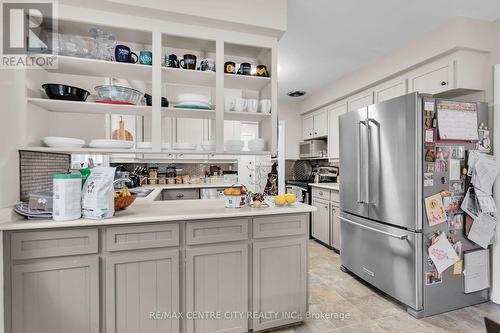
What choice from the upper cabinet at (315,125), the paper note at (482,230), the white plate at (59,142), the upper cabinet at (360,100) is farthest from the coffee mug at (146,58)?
the upper cabinet at (315,125)

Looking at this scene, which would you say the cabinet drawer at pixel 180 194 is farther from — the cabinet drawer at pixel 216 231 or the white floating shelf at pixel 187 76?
the cabinet drawer at pixel 216 231

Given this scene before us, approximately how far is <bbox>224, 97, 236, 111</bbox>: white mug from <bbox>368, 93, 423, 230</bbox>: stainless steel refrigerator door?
1352 mm

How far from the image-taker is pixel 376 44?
283 cm

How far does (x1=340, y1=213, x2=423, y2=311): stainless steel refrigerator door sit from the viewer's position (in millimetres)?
2045

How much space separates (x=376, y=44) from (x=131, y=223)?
3.06 m

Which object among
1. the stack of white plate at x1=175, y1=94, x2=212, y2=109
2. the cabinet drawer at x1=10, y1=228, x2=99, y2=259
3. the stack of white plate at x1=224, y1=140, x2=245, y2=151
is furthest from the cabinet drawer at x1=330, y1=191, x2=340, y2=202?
the cabinet drawer at x1=10, y1=228, x2=99, y2=259

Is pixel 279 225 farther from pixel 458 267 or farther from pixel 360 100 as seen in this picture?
pixel 360 100

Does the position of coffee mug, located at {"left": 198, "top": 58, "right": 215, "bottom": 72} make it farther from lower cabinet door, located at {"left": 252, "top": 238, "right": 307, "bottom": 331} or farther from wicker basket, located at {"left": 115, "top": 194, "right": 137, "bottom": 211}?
lower cabinet door, located at {"left": 252, "top": 238, "right": 307, "bottom": 331}

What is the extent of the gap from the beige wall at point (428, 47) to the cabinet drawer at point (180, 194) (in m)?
2.79

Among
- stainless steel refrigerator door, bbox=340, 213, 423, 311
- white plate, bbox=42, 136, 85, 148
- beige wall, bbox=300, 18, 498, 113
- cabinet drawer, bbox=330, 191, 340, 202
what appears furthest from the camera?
cabinet drawer, bbox=330, 191, 340, 202

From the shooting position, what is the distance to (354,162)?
105 inches

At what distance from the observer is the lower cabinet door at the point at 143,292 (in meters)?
1.56

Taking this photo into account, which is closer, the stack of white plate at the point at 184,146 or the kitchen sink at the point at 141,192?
the stack of white plate at the point at 184,146

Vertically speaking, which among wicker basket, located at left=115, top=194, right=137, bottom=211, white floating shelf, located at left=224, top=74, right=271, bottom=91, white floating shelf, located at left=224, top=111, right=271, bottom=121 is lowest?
wicker basket, located at left=115, top=194, right=137, bottom=211
